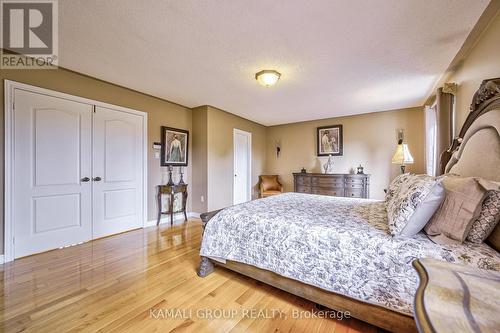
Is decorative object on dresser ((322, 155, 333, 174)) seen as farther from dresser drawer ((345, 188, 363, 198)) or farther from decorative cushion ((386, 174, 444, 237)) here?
decorative cushion ((386, 174, 444, 237))

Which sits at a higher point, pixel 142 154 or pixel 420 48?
pixel 420 48

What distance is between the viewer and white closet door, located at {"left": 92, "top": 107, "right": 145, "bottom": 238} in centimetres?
295

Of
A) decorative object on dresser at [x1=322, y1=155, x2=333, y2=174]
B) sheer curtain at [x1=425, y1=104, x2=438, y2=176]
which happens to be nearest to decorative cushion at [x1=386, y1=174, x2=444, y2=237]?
sheer curtain at [x1=425, y1=104, x2=438, y2=176]

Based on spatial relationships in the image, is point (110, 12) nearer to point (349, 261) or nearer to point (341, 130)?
point (349, 261)

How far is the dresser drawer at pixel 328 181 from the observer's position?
447 cm

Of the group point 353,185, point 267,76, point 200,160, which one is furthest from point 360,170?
point 200,160

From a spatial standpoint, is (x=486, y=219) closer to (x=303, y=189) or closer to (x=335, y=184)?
(x=335, y=184)

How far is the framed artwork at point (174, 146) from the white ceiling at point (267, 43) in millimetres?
800

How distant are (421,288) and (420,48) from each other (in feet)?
8.38

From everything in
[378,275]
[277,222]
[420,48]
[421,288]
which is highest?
[420,48]

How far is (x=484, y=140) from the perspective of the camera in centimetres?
151

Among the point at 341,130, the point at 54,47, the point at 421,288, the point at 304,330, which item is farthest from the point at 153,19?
the point at 341,130

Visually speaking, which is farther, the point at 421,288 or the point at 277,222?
the point at 277,222

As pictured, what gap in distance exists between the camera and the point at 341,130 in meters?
4.79
